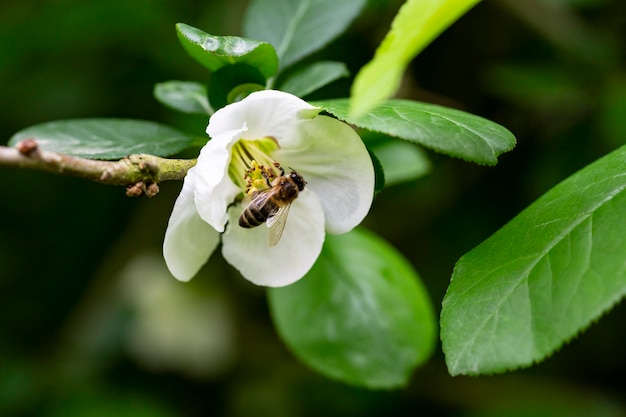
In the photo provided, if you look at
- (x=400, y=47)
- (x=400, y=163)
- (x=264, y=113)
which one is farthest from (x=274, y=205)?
(x=400, y=163)

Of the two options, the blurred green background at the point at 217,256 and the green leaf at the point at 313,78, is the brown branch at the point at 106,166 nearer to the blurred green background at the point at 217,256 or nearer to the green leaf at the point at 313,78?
the green leaf at the point at 313,78

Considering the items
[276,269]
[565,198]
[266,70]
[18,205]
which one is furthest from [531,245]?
[18,205]

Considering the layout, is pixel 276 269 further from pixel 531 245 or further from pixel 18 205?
pixel 18 205

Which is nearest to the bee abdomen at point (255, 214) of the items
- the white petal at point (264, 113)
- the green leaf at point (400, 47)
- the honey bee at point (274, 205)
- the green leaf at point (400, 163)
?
the honey bee at point (274, 205)

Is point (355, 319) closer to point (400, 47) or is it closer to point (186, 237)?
point (186, 237)

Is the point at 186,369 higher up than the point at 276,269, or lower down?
lower down

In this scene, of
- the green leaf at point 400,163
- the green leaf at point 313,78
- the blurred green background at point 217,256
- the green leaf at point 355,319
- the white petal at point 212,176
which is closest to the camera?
the white petal at point 212,176
